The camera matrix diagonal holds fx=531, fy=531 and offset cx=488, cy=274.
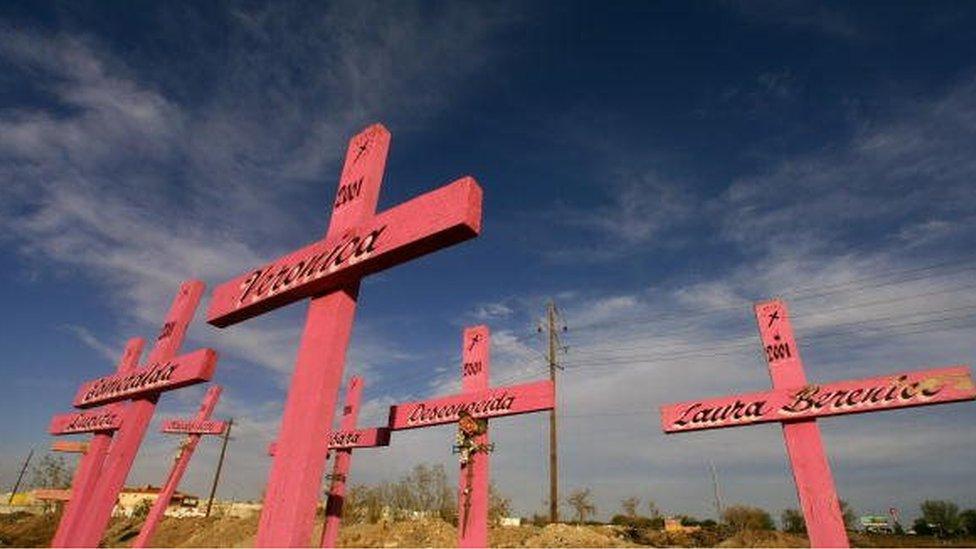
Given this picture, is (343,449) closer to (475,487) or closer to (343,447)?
(343,447)

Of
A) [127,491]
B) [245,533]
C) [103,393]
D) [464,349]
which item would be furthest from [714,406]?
[127,491]

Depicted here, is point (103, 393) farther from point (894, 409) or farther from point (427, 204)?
point (894, 409)

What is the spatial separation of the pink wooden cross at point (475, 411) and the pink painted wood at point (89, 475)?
4472 mm

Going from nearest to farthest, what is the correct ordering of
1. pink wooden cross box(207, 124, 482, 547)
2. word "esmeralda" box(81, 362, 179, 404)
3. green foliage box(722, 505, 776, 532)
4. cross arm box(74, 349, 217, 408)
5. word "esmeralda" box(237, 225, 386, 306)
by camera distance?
pink wooden cross box(207, 124, 482, 547), word "esmeralda" box(237, 225, 386, 306), cross arm box(74, 349, 217, 408), word "esmeralda" box(81, 362, 179, 404), green foliage box(722, 505, 776, 532)

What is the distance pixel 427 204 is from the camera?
9.33 feet

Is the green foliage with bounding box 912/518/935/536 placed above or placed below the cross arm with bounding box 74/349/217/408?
above

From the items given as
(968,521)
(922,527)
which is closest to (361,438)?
(968,521)

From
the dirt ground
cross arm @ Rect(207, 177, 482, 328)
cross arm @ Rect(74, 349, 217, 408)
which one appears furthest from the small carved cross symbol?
the dirt ground

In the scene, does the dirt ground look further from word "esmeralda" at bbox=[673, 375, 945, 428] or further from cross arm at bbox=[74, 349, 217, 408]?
cross arm at bbox=[74, 349, 217, 408]

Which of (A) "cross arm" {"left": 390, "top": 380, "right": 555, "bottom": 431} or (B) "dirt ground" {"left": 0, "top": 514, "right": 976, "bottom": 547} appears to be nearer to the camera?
(A) "cross arm" {"left": 390, "top": 380, "right": 555, "bottom": 431}

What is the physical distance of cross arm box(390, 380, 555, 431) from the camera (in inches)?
A: 331

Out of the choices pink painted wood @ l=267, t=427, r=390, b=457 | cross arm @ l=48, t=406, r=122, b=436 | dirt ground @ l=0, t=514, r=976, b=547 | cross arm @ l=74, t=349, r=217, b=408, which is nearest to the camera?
cross arm @ l=74, t=349, r=217, b=408

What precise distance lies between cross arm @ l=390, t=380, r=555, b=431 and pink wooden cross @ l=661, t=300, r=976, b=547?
9.99 feet

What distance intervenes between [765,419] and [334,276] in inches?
323
